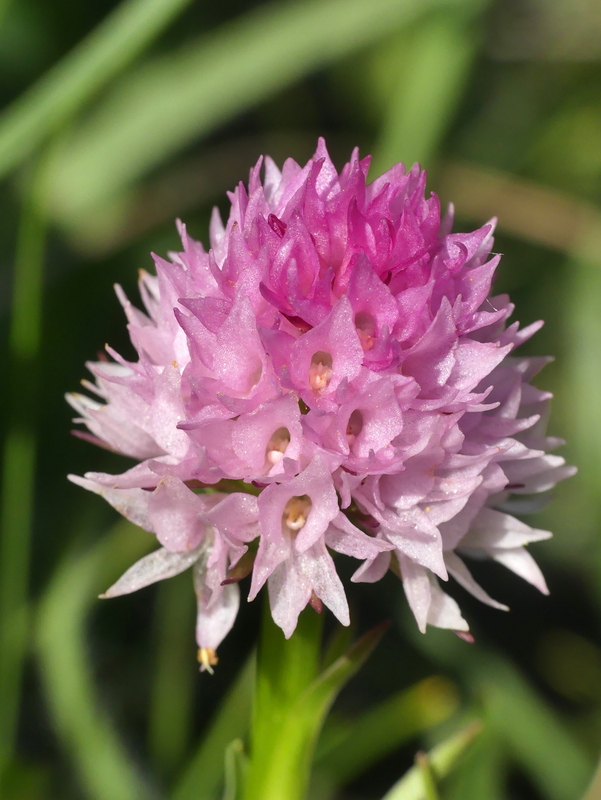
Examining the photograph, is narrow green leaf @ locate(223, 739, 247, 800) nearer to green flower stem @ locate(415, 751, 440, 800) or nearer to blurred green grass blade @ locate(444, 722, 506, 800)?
green flower stem @ locate(415, 751, 440, 800)

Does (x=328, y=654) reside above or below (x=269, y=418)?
below

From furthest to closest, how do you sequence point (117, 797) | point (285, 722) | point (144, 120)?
1. point (144, 120)
2. point (117, 797)
3. point (285, 722)

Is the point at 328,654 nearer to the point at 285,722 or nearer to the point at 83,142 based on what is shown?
the point at 285,722

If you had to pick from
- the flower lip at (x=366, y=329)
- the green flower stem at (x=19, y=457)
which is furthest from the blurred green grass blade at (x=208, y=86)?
the flower lip at (x=366, y=329)

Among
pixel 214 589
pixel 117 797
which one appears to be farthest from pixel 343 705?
pixel 214 589

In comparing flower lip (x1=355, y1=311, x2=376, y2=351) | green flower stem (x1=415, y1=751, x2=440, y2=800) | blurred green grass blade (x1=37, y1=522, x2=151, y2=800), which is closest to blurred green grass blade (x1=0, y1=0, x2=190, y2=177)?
flower lip (x1=355, y1=311, x2=376, y2=351)

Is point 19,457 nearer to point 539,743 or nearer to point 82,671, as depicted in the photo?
point 82,671
